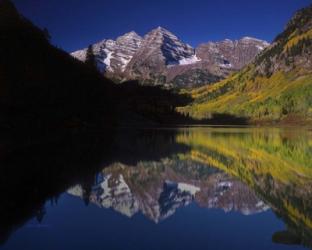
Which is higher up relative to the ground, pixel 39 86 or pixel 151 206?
pixel 39 86

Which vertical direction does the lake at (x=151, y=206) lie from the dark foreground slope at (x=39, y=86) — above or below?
below

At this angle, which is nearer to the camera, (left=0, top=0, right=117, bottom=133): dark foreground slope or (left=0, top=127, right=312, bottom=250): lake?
(left=0, top=127, right=312, bottom=250): lake

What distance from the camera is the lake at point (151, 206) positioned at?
54.2 feet

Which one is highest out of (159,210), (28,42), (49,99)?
(28,42)

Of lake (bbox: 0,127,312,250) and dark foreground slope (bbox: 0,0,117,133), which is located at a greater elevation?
dark foreground slope (bbox: 0,0,117,133)

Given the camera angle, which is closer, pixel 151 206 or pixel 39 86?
pixel 151 206

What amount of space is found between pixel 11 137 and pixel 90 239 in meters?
53.1

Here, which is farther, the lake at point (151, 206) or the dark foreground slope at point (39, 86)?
the dark foreground slope at point (39, 86)

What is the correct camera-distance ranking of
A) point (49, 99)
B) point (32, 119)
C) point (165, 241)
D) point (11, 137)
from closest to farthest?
point (165, 241), point (11, 137), point (32, 119), point (49, 99)

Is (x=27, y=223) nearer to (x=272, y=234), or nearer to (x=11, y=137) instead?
(x=272, y=234)

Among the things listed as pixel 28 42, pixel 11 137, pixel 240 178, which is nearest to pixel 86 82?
pixel 28 42

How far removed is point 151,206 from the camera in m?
23.0

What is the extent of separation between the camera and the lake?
54.2 ft

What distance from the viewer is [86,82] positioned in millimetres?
168500
